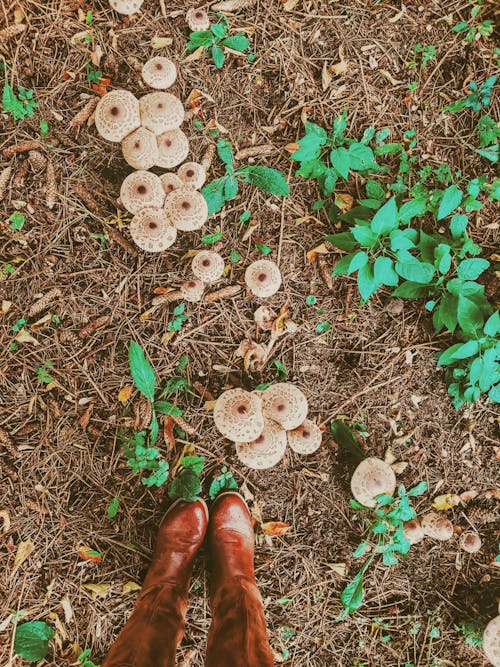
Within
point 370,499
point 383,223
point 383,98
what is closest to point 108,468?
point 370,499

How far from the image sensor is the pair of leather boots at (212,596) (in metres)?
2.73

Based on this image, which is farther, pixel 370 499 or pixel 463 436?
pixel 463 436

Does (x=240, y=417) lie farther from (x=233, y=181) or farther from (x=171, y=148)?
(x=171, y=148)

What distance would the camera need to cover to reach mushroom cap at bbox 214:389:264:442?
3.09m

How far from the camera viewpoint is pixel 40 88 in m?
3.55

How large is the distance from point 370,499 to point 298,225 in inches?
80.6

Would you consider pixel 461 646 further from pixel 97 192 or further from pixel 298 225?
pixel 97 192

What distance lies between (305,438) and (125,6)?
127 inches

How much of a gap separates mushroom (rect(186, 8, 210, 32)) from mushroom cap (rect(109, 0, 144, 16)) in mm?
353

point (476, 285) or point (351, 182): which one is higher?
point (351, 182)

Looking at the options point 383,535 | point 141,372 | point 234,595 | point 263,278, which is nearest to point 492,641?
point 383,535

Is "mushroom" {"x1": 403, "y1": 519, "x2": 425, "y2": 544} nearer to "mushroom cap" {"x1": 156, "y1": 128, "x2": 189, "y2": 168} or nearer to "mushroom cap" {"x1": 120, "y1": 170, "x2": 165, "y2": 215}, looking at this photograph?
"mushroom cap" {"x1": 120, "y1": 170, "x2": 165, "y2": 215}

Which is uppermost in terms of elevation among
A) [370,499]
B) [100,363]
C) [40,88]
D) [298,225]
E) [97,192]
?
[40,88]

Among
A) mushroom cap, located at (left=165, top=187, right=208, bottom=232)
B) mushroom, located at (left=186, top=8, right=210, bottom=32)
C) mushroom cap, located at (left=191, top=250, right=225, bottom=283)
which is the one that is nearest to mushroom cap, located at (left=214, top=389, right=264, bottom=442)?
mushroom cap, located at (left=191, top=250, right=225, bottom=283)
